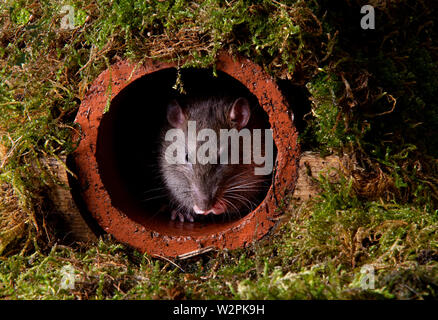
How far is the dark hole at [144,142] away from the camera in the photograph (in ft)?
9.91

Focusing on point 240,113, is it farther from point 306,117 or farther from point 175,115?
point 306,117

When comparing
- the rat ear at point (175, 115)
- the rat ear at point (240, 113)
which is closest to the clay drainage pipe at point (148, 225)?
the rat ear at point (240, 113)

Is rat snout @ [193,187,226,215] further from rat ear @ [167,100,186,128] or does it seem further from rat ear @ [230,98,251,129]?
rat ear @ [167,100,186,128]

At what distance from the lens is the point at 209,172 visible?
3.30 meters

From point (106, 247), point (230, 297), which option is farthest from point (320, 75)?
point (106, 247)

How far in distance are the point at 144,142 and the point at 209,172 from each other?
40.8 inches

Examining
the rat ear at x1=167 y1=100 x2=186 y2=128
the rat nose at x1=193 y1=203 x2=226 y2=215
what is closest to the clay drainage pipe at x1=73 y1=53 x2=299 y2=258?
the rat nose at x1=193 y1=203 x2=226 y2=215

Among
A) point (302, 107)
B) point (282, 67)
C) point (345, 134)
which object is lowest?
point (345, 134)

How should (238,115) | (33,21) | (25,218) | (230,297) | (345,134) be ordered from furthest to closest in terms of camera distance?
(238,115)
(33,21)
(25,218)
(345,134)
(230,297)

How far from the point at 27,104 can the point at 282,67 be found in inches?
63.6

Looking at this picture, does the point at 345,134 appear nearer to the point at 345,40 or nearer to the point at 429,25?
the point at 345,40

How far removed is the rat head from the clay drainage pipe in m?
0.41

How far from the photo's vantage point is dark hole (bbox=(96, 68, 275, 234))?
302 centimetres

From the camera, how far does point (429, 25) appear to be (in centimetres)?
287
